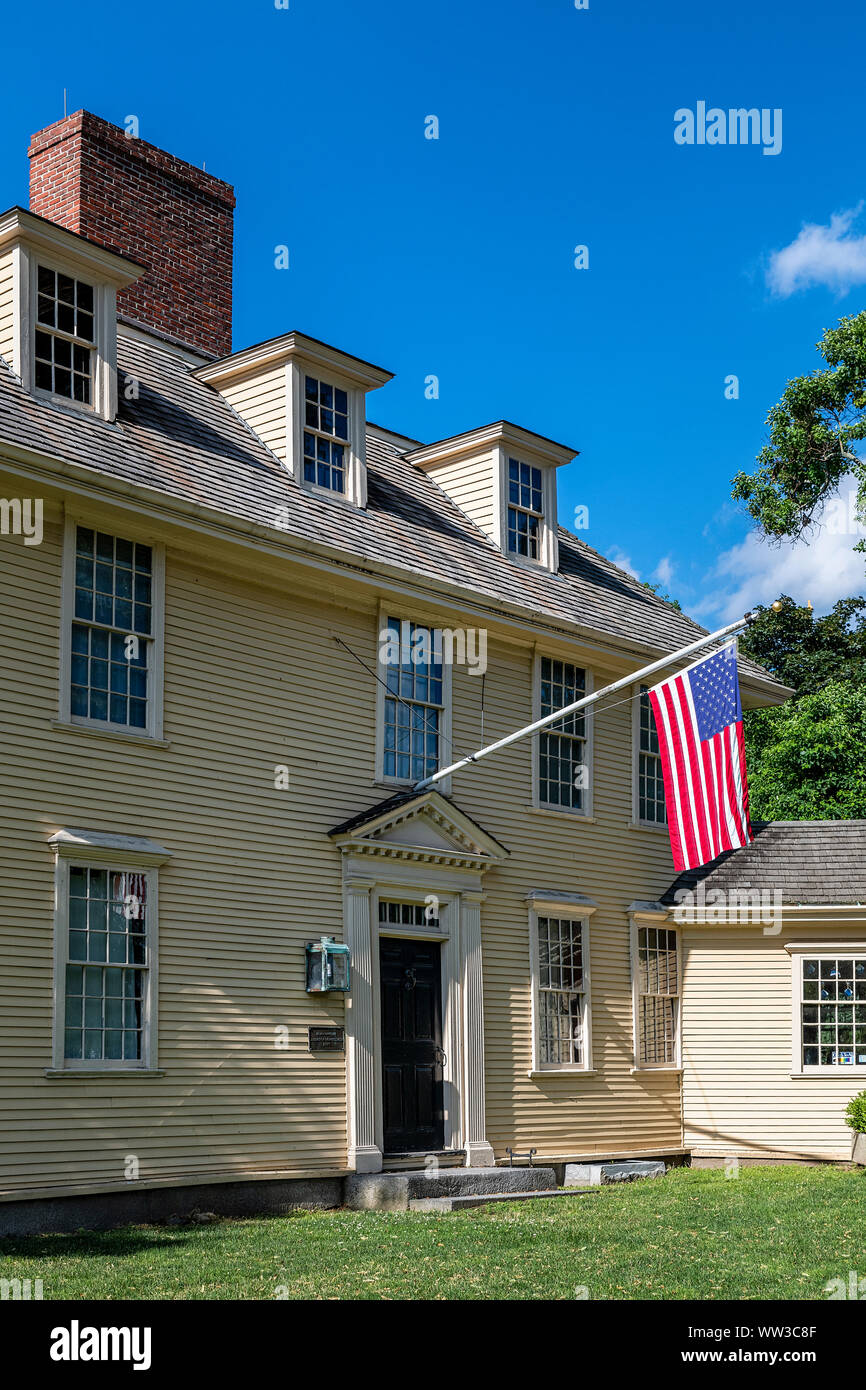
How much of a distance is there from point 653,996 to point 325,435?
8.31m

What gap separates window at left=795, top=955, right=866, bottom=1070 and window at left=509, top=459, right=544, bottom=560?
6363 millimetres

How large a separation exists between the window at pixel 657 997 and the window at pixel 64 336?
9.94 meters

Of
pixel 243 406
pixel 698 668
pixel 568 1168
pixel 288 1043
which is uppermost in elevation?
pixel 243 406

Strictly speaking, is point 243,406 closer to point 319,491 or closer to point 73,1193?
point 319,491

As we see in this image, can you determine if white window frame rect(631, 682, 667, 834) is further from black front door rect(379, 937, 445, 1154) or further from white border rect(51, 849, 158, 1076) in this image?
white border rect(51, 849, 158, 1076)

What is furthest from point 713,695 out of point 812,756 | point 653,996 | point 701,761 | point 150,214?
point 812,756

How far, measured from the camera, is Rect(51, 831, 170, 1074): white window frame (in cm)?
1275

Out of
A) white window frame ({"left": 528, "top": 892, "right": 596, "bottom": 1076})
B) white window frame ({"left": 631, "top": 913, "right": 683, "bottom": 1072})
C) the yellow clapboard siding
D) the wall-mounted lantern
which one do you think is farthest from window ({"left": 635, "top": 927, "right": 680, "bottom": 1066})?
the wall-mounted lantern

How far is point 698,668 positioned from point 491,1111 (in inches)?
210

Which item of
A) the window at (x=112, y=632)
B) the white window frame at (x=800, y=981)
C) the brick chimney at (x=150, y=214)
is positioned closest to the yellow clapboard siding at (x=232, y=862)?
the window at (x=112, y=632)

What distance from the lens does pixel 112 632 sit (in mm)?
13758

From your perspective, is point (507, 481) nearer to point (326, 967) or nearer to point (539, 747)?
point (539, 747)

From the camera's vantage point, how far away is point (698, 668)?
1606cm
